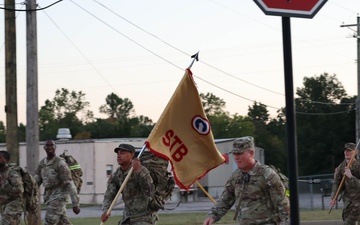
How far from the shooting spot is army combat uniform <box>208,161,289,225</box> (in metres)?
9.09

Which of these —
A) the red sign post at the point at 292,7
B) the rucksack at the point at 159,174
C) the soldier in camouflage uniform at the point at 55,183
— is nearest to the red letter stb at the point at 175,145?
the rucksack at the point at 159,174

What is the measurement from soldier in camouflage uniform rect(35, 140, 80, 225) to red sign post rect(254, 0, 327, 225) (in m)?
12.0

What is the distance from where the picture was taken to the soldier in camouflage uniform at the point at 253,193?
9031mm

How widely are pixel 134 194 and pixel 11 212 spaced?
3.38 metres

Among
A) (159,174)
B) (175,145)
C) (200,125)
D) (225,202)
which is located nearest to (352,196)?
(159,174)

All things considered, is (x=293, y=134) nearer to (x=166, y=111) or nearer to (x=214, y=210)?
(x=214, y=210)

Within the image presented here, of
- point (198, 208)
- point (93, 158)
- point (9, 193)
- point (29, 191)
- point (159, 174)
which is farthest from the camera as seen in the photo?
point (93, 158)

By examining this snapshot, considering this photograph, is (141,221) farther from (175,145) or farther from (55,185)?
(55,185)

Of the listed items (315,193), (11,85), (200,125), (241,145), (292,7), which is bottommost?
(315,193)

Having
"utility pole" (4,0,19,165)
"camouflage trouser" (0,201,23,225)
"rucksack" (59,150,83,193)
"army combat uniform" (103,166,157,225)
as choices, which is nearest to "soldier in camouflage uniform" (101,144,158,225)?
"army combat uniform" (103,166,157,225)

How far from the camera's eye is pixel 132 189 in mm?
11852

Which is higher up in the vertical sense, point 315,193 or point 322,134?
point 322,134

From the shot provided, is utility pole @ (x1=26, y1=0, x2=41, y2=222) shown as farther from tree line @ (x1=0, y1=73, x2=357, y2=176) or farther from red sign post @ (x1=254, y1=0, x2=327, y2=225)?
tree line @ (x1=0, y1=73, x2=357, y2=176)

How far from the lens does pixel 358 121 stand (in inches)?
1875
